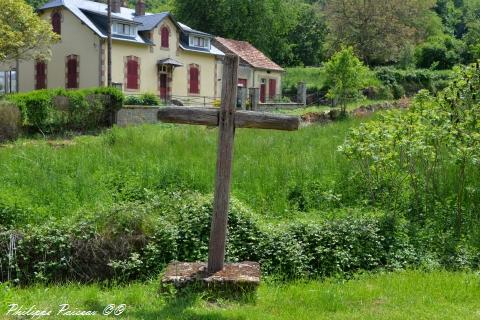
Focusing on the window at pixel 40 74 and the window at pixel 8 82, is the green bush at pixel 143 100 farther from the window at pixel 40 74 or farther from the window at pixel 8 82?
the window at pixel 8 82

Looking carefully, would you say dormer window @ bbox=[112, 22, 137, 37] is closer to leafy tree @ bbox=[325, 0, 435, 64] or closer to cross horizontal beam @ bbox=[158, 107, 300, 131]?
leafy tree @ bbox=[325, 0, 435, 64]

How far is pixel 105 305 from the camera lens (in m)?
5.13

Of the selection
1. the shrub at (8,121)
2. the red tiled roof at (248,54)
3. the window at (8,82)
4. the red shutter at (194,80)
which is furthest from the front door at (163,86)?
the shrub at (8,121)

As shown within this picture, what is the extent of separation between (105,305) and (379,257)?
133 inches

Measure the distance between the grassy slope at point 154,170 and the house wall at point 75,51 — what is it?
1848 cm

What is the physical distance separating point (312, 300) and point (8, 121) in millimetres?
15689

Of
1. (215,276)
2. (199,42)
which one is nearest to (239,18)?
(199,42)

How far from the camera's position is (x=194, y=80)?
37000 mm

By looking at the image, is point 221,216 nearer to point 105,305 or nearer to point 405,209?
point 105,305

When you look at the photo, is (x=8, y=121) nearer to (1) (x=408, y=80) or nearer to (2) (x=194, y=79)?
(2) (x=194, y=79)

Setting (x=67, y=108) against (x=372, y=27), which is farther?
(x=372, y=27)

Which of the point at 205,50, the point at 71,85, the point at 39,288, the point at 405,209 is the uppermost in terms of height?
the point at 205,50

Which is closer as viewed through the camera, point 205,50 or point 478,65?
point 478,65

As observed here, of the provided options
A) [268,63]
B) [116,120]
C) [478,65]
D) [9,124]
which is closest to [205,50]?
[268,63]
